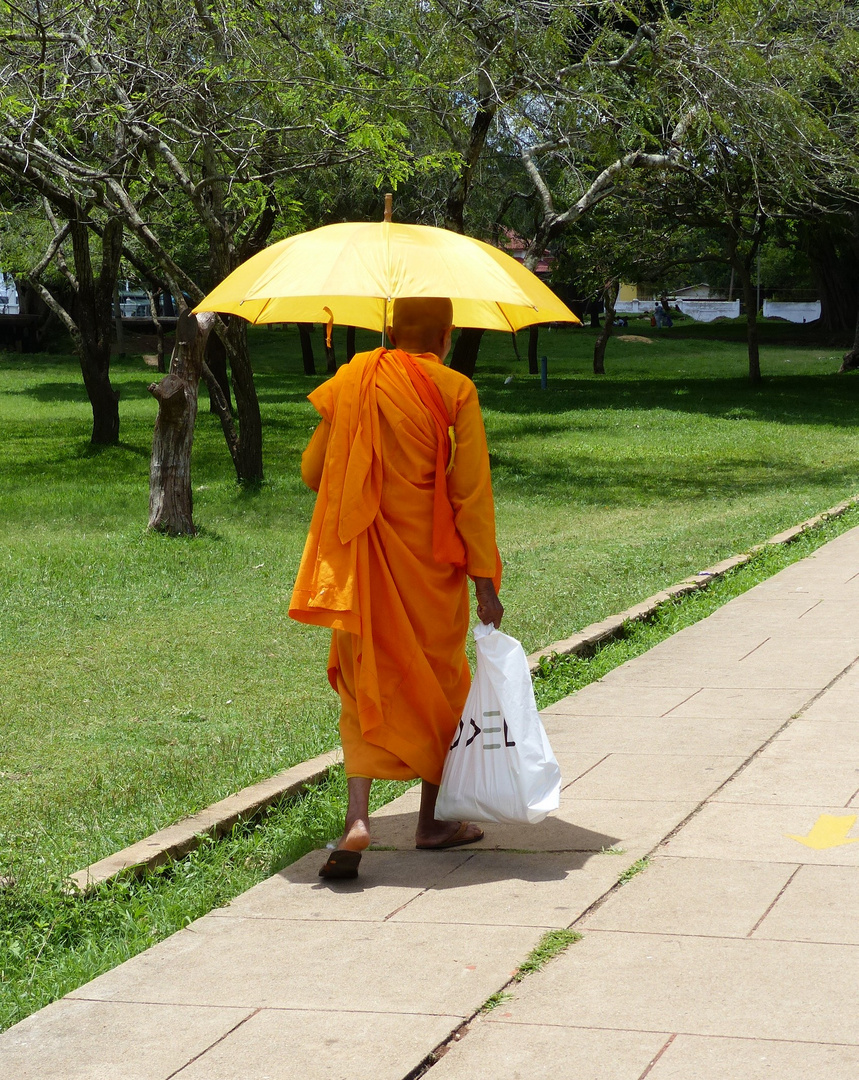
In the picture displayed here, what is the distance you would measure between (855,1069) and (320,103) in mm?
11013

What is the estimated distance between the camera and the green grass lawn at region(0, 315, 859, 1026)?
→ 4.52 metres

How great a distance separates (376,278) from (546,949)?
207 cm

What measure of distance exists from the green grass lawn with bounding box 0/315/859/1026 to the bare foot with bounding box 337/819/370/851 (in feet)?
1.30

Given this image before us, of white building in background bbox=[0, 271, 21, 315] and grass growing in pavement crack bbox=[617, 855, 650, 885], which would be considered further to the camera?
white building in background bbox=[0, 271, 21, 315]

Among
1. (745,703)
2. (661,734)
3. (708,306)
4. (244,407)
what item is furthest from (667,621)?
(708,306)

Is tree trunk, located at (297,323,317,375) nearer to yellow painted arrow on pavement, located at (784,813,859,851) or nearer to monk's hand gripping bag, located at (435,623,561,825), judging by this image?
monk's hand gripping bag, located at (435,623,561,825)

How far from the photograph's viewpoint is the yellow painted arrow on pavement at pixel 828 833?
3.99 metres

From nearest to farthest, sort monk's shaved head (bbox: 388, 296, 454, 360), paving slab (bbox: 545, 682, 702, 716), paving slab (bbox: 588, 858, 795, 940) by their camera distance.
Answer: paving slab (bbox: 588, 858, 795, 940)
monk's shaved head (bbox: 388, 296, 454, 360)
paving slab (bbox: 545, 682, 702, 716)

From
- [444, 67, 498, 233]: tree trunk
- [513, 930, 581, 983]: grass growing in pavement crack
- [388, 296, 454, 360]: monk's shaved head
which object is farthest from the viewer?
[444, 67, 498, 233]: tree trunk

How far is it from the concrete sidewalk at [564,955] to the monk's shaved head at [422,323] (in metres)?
1.63

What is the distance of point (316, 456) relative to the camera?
425cm

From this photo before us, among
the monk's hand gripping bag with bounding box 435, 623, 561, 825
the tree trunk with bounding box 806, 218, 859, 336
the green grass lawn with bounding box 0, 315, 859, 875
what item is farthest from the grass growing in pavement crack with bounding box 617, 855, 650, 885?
the tree trunk with bounding box 806, 218, 859, 336

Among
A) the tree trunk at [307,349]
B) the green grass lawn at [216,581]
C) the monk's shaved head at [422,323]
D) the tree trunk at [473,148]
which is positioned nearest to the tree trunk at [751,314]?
the green grass lawn at [216,581]

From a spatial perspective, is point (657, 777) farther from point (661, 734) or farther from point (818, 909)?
point (818, 909)
